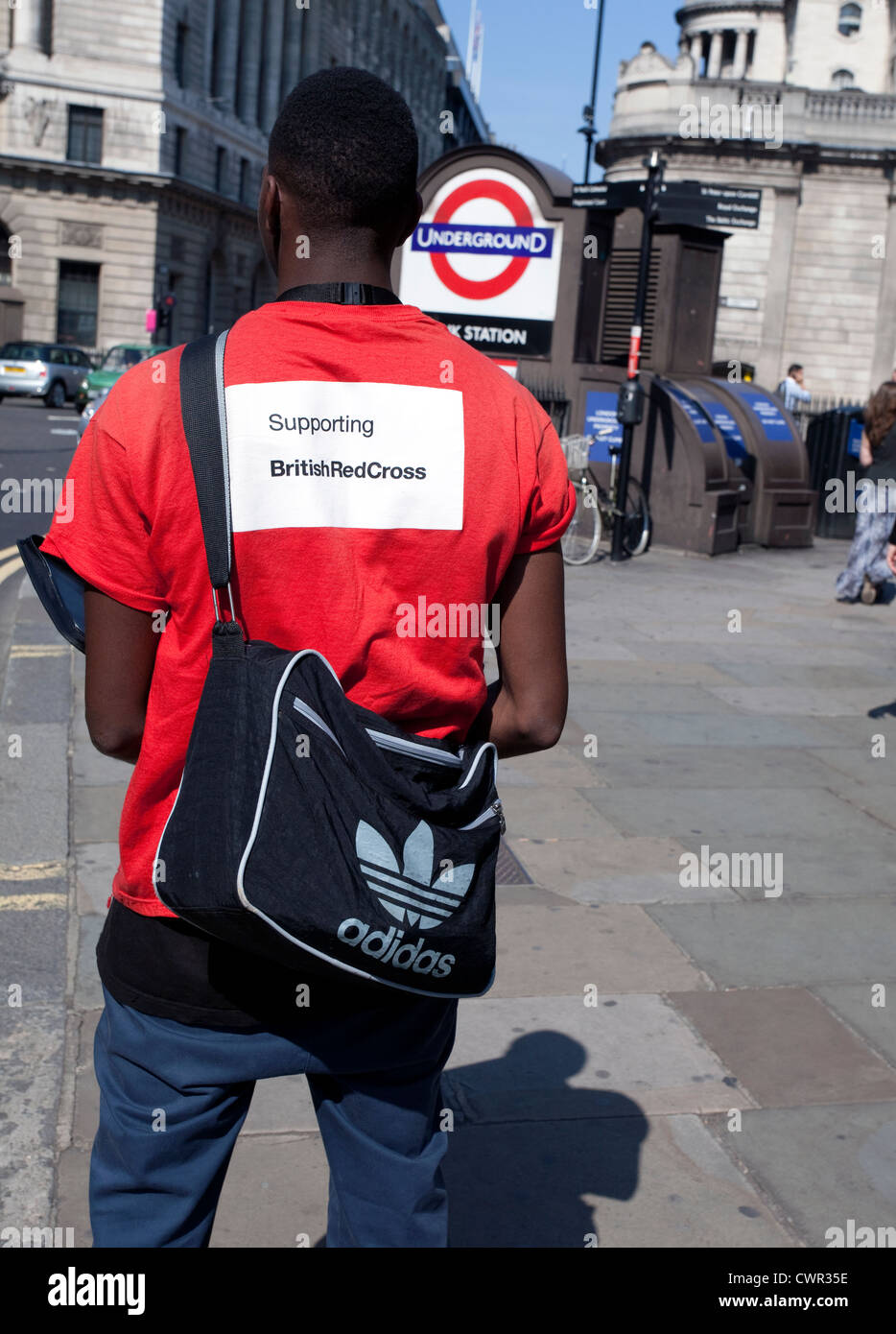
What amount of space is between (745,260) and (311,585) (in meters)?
43.3

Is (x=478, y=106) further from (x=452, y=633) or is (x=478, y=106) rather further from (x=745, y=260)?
(x=452, y=633)

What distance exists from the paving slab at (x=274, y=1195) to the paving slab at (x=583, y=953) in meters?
0.96

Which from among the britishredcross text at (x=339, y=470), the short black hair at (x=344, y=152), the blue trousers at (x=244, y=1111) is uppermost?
the short black hair at (x=344, y=152)

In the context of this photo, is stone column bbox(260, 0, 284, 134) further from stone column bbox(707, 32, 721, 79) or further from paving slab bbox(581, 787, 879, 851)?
paving slab bbox(581, 787, 879, 851)

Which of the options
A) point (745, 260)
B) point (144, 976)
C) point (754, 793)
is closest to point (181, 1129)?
point (144, 976)

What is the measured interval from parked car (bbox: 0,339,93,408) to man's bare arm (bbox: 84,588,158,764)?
31.9m

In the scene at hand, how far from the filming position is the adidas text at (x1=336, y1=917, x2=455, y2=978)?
1.56 meters

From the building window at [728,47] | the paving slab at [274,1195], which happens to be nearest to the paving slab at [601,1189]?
the paving slab at [274,1195]

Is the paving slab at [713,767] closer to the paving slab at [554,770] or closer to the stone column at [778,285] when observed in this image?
the paving slab at [554,770]

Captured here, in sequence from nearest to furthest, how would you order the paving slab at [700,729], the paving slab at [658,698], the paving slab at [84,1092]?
1. the paving slab at [84,1092]
2. the paving slab at [700,729]
3. the paving slab at [658,698]

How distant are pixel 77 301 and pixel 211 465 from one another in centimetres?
4818

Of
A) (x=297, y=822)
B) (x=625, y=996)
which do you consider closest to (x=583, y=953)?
(x=625, y=996)

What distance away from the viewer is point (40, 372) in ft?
104

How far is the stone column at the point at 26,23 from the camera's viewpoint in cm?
4438
